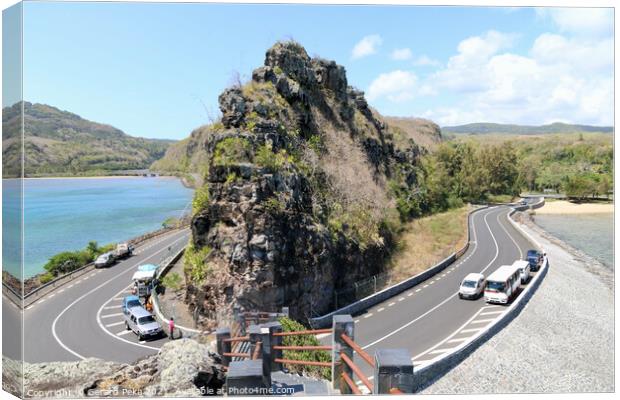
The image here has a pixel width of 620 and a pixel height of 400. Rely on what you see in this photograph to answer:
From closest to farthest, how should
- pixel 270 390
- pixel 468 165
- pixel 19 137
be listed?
1. pixel 270 390
2. pixel 19 137
3. pixel 468 165

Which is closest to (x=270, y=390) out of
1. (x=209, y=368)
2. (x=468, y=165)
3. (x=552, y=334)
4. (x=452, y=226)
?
(x=209, y=368)

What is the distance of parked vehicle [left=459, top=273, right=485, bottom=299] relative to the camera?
2477 cm

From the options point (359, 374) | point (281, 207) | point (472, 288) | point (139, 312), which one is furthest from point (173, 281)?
point (359, 374)

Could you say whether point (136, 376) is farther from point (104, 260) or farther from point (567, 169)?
point (567, 169)

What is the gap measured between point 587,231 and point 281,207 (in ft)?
190

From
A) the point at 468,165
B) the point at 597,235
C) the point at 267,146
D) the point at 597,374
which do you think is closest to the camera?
the point at 597,374

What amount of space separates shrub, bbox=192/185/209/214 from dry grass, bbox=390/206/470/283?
49.8 feet

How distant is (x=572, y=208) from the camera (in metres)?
80.2

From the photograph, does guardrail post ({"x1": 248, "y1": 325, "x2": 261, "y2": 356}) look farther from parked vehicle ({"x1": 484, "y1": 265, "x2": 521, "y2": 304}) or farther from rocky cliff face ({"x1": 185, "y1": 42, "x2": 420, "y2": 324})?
parked vehicle ({"x1": 484, "y1": 265, "x2": 521, "y2": 304})

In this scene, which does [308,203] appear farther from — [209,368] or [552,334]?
[209,368]

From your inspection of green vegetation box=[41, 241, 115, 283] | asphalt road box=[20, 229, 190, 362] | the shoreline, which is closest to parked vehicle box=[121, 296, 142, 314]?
asphalt road box=[20, 229, 190, 362]

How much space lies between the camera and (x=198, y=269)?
72.1 ft

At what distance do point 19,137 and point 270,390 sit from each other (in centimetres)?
902

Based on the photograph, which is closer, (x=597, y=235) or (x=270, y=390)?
(x=270, y=390)
